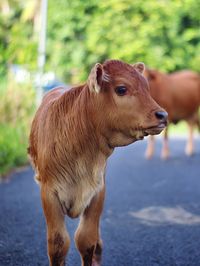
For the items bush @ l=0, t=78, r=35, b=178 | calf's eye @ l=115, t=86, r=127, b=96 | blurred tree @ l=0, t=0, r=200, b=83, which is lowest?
blurred tree @ l=0, t=0, r=200, b=83

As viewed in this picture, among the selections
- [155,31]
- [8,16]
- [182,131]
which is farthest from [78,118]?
[8,16]

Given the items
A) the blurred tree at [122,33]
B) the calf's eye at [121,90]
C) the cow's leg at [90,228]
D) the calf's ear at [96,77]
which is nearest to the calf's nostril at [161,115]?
the calf's eye at [121,90]

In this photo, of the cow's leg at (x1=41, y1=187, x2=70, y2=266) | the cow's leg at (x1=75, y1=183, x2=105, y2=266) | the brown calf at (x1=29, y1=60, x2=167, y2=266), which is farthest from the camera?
the cow's leg at (x1=75, y1=183, x2=105, y2=266)

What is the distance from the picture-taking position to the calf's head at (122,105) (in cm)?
395

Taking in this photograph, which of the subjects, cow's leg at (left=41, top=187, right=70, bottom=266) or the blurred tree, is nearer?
cow's leg at (left=41, top=187, right=70, bottom=266)

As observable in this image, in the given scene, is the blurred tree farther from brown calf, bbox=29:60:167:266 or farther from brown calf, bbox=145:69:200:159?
brown calf, bbox=29:60:167:266

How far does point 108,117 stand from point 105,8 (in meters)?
23.4

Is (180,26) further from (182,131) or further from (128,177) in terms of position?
(128,177)

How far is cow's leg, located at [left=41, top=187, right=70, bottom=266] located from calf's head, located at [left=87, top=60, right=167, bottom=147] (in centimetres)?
55

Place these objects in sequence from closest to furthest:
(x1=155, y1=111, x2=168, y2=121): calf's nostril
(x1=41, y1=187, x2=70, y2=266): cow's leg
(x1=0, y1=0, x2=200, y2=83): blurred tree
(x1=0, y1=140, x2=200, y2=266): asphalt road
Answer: (x1=155, y1=111, x2=168, y2=121): calf's nostril, (x1=41, y1=187, x2=70, y2=266): cow's leg, (x1=0, y1=140, x2=200, y2=266): asphalt road, (x1=0, y1=0, x2=200, y2=83): blurred tree

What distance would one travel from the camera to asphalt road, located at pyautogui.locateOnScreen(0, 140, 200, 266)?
5508 mm

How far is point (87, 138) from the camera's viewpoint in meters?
4.25

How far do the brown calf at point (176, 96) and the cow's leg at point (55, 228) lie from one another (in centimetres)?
840

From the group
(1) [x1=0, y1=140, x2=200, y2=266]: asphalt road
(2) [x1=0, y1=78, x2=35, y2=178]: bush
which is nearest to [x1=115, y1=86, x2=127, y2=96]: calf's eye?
(1) [x1=0, y1=140, x2=200, y2=266]: asphalt road
